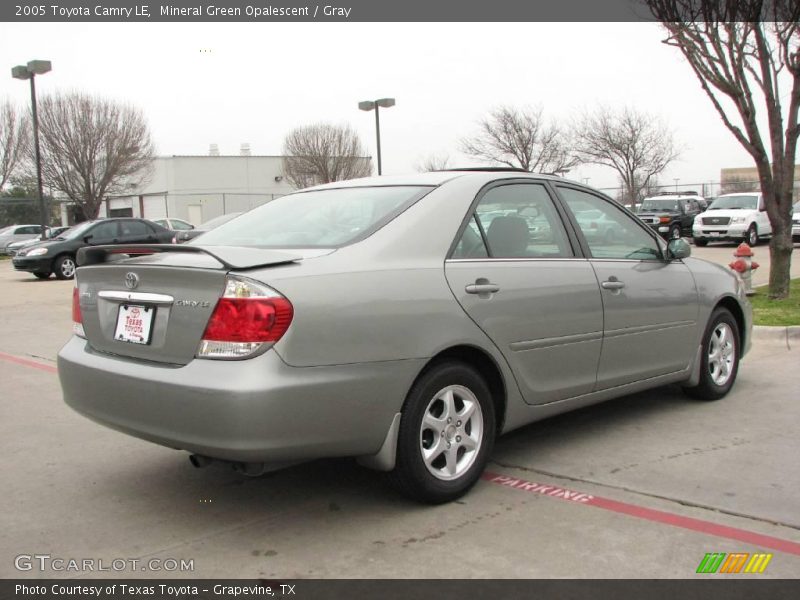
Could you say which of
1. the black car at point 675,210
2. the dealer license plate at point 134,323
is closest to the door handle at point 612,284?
the dealer license plate at point 134,323

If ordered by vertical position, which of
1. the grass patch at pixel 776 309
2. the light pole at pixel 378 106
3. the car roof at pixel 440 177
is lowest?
the grass patch at pixel 776 309

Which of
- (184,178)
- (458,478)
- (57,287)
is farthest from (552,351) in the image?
(184,178)

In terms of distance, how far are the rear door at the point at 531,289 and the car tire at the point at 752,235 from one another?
68.7 feet

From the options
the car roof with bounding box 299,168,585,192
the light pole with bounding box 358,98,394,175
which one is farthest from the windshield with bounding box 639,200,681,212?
the car roof with bounding box 299,168,585,192

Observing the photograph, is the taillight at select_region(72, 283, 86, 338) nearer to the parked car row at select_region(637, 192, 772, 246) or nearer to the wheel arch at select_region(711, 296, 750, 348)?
the wheel arch at select_region(711, 296, 750, 348)

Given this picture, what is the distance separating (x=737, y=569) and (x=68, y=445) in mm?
3892

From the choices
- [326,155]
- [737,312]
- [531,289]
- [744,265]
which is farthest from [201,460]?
[326,155]

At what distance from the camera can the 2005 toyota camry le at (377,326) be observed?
3109 mm

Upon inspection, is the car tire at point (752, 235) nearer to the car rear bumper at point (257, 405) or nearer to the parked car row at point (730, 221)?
the parked car row at point (730, 221)

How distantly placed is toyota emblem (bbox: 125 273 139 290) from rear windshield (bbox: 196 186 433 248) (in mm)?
657

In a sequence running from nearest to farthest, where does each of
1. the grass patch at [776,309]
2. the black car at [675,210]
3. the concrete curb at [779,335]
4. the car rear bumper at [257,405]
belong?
the car rear bumper at [257,405], the concrete curb at [779,335], the grass patch at [776,309], the black car at [675,210]

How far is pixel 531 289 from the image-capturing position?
13.3ft

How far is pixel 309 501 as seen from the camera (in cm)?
378

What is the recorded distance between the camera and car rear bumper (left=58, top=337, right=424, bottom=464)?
303 centimetres
